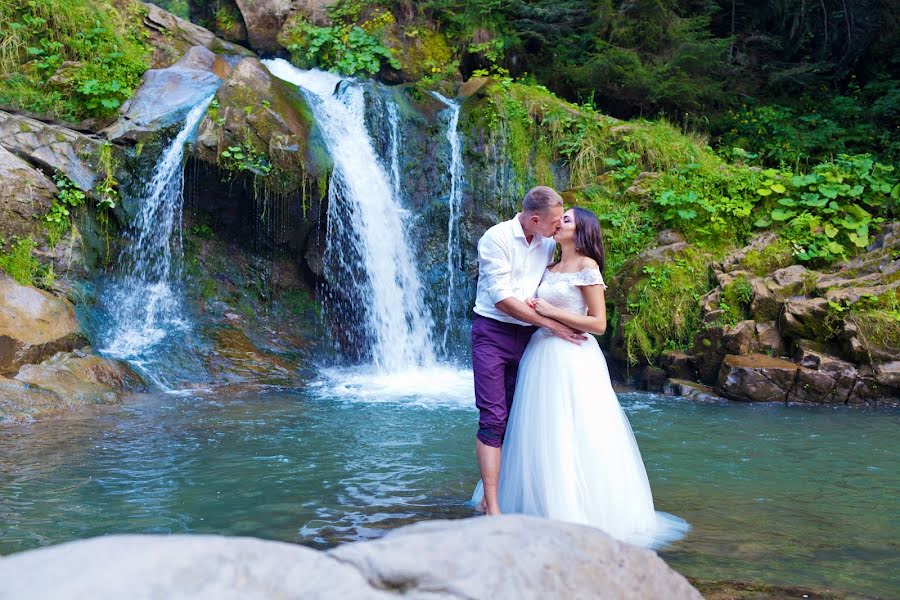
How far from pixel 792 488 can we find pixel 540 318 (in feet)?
7.75

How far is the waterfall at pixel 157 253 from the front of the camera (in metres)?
10.5

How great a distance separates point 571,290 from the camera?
175 inches

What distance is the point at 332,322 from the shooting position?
11.6 meters

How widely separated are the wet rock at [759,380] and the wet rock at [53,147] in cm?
838

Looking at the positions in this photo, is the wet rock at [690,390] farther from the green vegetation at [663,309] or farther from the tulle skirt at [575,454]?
the tulle skirt at [575,454]

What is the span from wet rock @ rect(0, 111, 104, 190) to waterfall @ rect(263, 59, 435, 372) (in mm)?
3138

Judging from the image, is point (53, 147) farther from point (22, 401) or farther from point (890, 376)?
point (890, 376)

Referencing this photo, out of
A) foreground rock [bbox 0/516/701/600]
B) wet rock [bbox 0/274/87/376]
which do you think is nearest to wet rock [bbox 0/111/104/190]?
wet rock [bbox 0/274/87/376]

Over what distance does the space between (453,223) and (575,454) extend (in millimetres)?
8057

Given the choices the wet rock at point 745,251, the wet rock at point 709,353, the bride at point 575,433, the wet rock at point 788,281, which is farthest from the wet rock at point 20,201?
the wet rock at point 788,281

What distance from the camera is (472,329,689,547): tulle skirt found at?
4.15 meters

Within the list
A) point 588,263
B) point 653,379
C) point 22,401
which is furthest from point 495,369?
point 653,379

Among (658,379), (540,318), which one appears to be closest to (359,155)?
(658,379)

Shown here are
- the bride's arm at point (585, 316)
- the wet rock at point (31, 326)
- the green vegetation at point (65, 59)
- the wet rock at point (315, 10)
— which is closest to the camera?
the bride's arm at point (585, 316)
